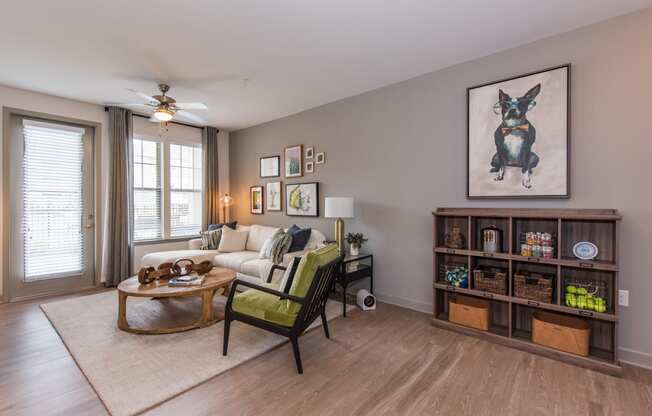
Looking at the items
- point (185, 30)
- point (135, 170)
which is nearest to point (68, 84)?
point (135, 170)

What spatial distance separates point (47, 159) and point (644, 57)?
6.74 metres

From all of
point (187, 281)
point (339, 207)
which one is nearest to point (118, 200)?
point (187, 281)

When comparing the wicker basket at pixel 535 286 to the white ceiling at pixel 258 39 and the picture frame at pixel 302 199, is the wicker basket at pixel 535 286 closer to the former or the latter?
the white ceiling at pixel 258 39

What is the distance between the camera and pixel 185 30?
2.62 m

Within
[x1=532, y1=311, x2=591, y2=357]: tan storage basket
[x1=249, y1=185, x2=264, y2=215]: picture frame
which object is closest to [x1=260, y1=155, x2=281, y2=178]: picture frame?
[x1=249, y1=185, x2=264, y2=215]: picture frame

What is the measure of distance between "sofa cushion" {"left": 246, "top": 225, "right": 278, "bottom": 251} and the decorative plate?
3697 mm

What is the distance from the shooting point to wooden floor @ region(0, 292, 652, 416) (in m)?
1.90

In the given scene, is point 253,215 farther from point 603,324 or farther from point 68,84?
point 603,324

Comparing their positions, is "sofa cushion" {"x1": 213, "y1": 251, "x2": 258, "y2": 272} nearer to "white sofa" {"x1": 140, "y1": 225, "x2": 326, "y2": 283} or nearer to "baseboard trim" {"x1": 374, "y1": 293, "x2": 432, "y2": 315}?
"white sofa" {"x1": 140, "y1": 225, "x2": 326, "y2": 283}

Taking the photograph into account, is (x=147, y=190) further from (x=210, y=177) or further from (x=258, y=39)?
(x=258, y=39)

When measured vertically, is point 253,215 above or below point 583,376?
above

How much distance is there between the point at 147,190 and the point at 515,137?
5.42 m

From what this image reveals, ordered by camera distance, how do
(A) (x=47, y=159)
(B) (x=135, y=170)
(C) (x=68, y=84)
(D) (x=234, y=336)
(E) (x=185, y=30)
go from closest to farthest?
(E) (x=185, y=30) → (D) (x=234, y=336) → (C) (x=68, y=84) → (A) (x=47, y=159) → (B) (x=135, y=170)

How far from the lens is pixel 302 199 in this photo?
4.89 m
